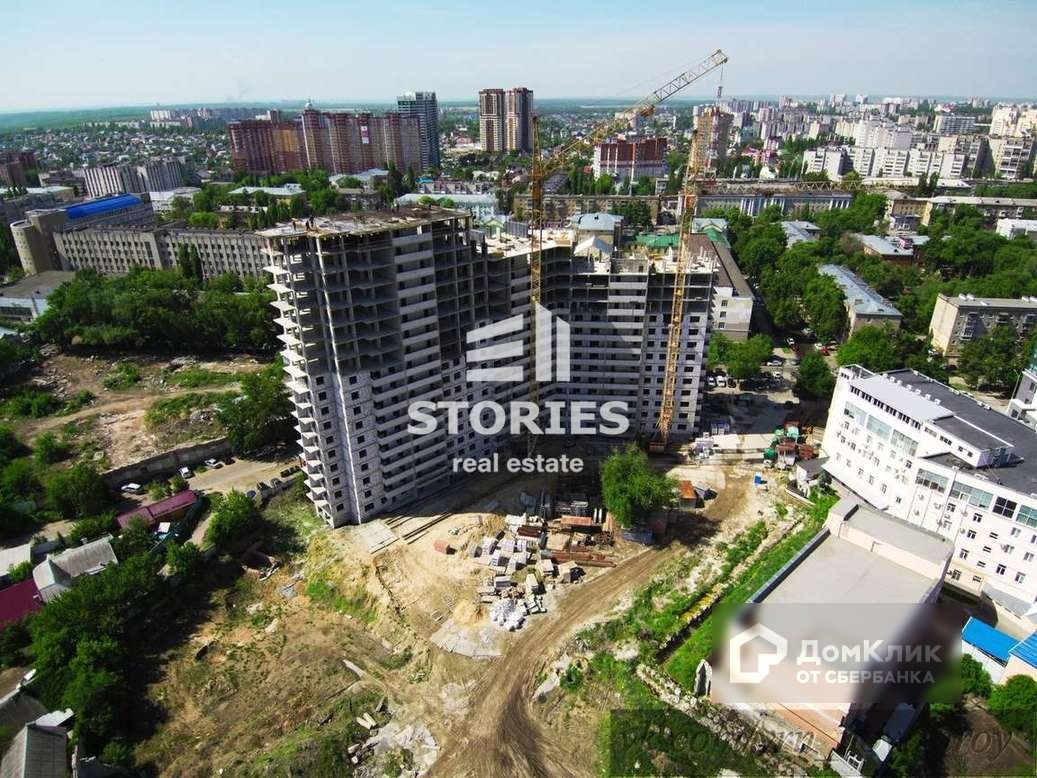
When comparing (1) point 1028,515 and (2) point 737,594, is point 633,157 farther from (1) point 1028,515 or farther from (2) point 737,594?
(2) point 737,594

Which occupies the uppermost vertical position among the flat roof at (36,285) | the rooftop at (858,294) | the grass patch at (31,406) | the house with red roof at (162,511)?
the rooftop at (858,294)

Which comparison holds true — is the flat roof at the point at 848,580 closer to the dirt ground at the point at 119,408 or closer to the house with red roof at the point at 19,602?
the house with red roof at the point at 19,602

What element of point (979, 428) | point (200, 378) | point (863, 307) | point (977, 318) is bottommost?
point (200, 378)

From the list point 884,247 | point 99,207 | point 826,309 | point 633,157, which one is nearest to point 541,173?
point 826,309

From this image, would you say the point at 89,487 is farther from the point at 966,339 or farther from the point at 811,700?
the point at 966,339

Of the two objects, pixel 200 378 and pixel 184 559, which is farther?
pixel 200 378

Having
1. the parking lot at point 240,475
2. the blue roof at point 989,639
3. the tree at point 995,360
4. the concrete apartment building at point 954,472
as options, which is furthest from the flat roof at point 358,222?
the tree at point 995,360

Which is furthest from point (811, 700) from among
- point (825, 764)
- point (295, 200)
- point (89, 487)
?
point (295, 200)
